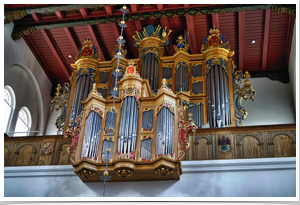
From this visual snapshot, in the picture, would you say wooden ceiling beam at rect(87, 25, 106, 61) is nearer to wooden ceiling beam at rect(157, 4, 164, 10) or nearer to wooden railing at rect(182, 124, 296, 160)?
wooden ceiling beam at rect(157, 4, 164, 10)

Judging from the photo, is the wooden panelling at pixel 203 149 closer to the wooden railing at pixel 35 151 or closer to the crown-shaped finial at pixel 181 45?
the wooden railing at pixel 35 151

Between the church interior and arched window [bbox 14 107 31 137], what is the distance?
3cm

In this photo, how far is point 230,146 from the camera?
791 centimetres

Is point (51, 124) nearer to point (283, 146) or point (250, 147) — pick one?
point (250, 147)

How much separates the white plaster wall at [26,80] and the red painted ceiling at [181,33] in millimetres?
346

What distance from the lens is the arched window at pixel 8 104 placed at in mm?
11109

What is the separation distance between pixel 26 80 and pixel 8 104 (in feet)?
3.31

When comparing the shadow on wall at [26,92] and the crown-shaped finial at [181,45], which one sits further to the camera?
the shadow on wall at [26,92]

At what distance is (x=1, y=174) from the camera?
7.65 meters

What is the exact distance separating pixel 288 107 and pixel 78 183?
658 cm

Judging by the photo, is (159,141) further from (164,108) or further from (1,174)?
(1,174)

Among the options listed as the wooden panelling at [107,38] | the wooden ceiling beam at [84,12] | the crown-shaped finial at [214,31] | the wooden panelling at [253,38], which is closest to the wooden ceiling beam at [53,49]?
the wooden panelling at [107,38]

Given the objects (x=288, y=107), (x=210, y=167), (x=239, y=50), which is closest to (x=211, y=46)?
(x=239, y=50)

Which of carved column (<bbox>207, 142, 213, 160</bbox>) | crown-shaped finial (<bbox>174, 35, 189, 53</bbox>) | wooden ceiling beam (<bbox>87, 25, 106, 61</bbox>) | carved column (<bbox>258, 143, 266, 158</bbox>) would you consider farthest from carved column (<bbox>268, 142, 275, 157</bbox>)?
wooden ceiling beam (<bbox>87, 25, 106, 61</bbox>)
